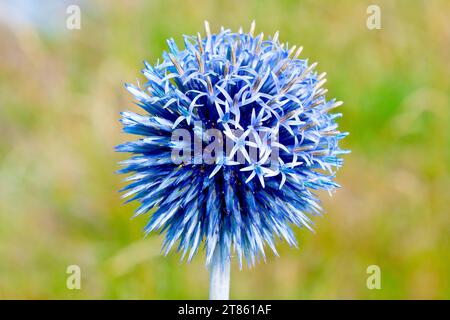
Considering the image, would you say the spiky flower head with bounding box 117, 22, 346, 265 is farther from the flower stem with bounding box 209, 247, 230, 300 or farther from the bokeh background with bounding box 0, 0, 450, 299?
the bokeh background with bounding box 0, 0, 450, 299

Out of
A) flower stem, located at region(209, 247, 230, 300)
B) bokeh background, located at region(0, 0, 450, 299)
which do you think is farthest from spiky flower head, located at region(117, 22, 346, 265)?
bokeh background, located at region(0, 0, 450, 299)

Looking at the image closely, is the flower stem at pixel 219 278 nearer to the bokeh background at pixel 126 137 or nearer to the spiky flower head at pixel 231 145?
the spiky flower head at pixel 231 145

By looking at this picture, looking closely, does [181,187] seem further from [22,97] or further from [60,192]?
[22,97]

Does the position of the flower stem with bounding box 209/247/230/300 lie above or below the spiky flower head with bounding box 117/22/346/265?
below

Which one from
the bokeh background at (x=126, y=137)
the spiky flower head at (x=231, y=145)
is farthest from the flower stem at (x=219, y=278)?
the bokeh background at (x=126, y=137)

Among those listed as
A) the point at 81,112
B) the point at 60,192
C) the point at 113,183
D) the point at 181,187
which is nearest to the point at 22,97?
the point at 81,112

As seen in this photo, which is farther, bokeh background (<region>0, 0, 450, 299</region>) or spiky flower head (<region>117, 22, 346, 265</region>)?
bokeh background (<region>0, 0, 450, 299</region>)
